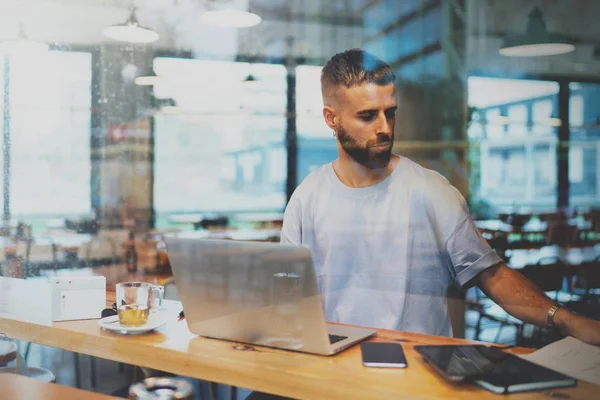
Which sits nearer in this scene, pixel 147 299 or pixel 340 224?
pixel 147 299

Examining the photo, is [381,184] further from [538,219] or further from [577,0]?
[577,0]

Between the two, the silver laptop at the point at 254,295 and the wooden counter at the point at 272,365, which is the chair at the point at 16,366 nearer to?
the wooden counter at the point at 272,365

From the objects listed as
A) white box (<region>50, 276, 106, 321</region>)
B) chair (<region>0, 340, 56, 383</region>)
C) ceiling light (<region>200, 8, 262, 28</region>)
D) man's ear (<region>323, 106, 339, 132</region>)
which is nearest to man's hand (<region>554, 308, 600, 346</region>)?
man's ear (<region>323, 106, 339, 132</region>)

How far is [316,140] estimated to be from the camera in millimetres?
3939

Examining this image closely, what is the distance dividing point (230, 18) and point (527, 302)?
3.46m

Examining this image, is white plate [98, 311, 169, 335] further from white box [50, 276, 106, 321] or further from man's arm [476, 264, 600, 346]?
man's arm [476, 264, 600, 346]

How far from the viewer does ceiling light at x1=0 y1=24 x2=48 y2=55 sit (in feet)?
11.5

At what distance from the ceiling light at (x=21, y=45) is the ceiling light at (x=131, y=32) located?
0.48 m

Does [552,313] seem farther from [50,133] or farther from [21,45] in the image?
[21,45]

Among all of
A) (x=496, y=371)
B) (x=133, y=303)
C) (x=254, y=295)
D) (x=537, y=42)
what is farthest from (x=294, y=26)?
(x=496, y=371)

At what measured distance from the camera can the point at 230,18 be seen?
4.63m

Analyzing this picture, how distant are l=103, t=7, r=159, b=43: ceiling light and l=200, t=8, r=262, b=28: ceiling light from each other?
44cm

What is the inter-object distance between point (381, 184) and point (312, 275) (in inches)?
34.6

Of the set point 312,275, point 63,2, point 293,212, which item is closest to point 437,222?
point 293,212
